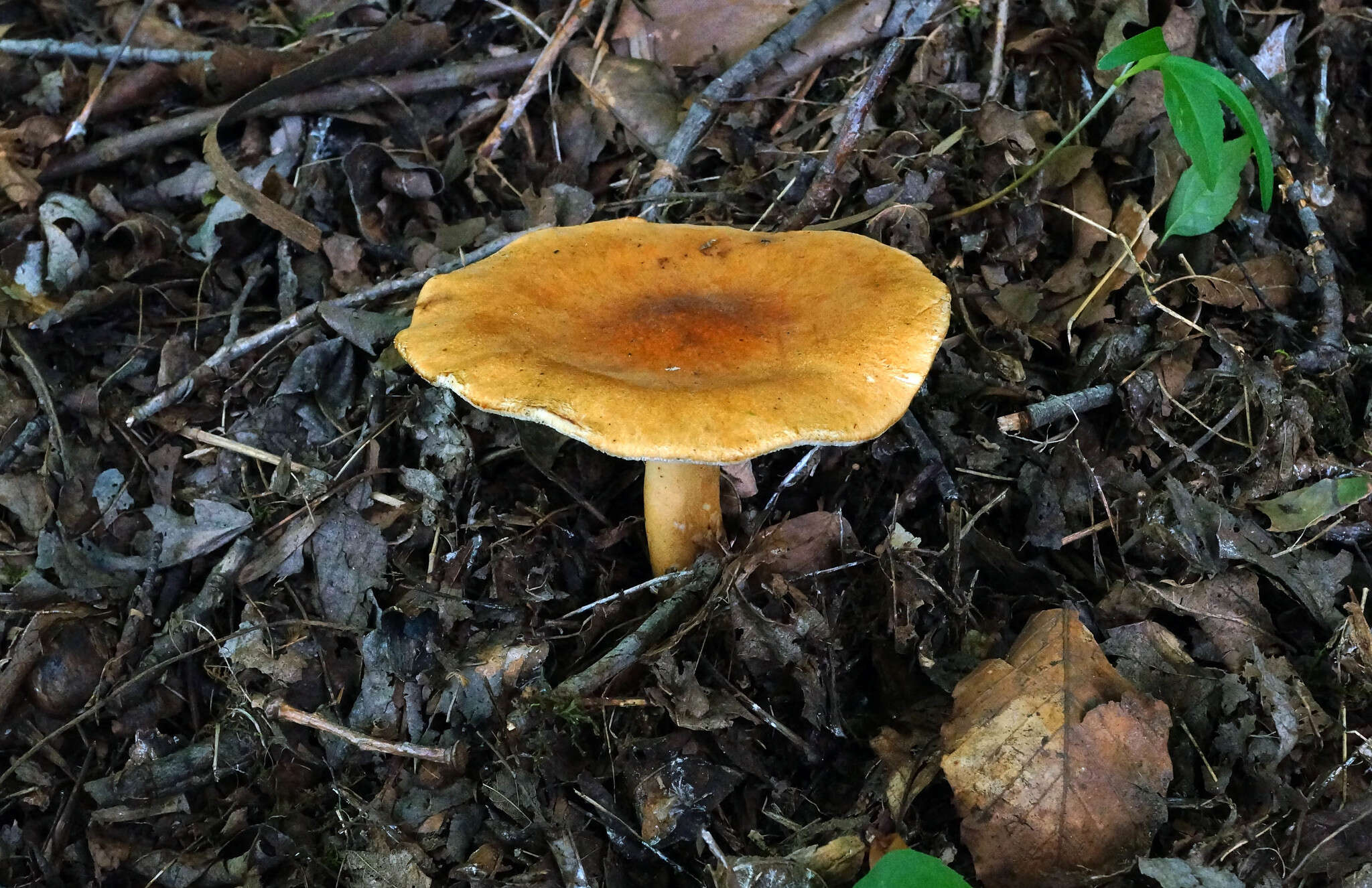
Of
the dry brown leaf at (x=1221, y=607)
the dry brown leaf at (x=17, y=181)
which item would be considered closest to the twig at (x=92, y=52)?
the dry brown leaf at (x=17, y=181)

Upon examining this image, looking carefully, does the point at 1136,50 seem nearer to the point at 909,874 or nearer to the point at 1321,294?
the point at 1321,294

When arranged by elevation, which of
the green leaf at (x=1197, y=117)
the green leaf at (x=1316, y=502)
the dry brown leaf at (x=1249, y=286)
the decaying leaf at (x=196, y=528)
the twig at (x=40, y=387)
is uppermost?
the green leaf at (x=1197, y=117)

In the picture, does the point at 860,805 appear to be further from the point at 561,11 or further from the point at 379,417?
the point at 561,11

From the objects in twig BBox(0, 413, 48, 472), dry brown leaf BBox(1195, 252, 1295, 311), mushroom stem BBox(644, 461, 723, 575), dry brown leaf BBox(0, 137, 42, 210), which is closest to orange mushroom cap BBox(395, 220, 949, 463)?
mushroom stem BBox(644, 461, 723, 575)

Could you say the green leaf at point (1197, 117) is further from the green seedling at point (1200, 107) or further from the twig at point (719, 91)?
the twig at point (719, 91)

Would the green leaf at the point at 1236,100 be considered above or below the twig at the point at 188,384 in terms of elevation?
above
